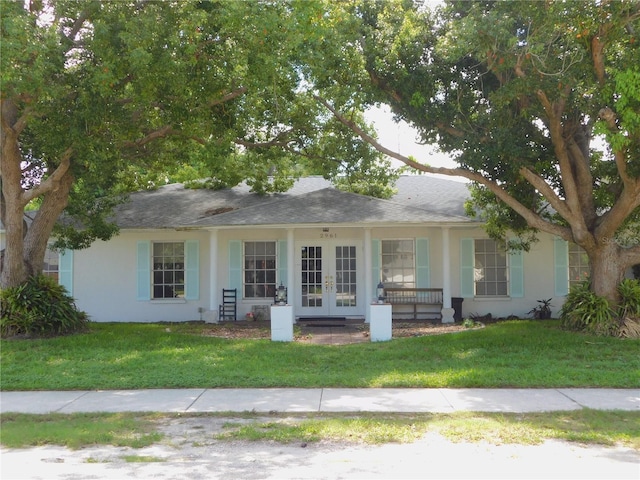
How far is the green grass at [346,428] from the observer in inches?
260

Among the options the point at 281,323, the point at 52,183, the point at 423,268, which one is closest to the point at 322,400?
the point at 281,323

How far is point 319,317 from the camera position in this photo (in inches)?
675

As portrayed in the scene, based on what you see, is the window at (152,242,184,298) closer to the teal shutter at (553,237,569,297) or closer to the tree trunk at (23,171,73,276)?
the tree trunk at (23,171,73,276)

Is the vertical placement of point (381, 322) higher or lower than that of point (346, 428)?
higher

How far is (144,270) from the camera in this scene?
17.9 metres

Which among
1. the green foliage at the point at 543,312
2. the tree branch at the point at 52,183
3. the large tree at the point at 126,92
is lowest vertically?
→ the green foliage at the point at 543,312

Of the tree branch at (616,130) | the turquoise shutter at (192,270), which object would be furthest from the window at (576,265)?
the turquoise shutter at (192,270)

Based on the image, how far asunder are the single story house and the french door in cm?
3

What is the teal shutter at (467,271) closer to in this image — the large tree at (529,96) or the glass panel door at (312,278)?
the large tree at (529,96)

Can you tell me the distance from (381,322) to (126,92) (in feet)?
23.0

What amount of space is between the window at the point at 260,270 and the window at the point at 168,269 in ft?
6.18

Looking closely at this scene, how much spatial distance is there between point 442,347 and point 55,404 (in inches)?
267

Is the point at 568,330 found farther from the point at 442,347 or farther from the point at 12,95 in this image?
the point at 12,95

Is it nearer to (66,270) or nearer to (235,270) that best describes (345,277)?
(235,270)
